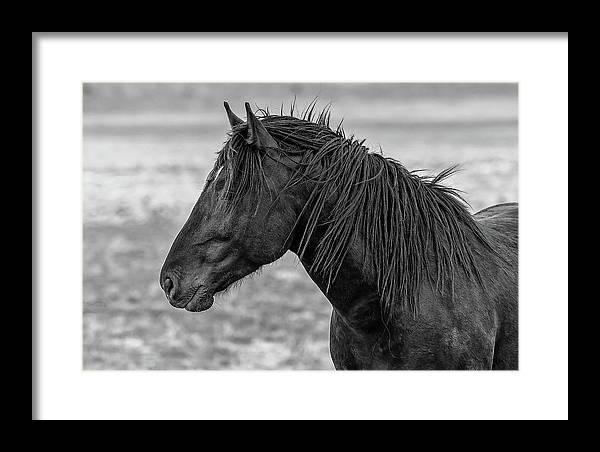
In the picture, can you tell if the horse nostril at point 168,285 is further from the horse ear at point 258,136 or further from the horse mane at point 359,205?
the horse ear at point 258,136

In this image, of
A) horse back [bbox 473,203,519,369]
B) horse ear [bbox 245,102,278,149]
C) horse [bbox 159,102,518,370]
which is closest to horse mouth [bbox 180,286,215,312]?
horse [bbox 159,102,518,370]

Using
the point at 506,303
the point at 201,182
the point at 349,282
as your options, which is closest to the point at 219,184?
the point at 349,282

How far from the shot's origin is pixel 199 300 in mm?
2809

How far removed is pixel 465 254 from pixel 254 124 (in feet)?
3.26

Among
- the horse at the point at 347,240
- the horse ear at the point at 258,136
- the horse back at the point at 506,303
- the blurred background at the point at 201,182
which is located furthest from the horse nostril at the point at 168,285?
the horse back at the point at 506,303

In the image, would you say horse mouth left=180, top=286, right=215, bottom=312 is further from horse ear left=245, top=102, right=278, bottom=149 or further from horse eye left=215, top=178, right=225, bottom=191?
horse ear left=245, top=102, right=278, bottom=149

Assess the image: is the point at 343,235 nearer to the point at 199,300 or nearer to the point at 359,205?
the point at 359,205

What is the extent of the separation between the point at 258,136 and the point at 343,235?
1.55 feet

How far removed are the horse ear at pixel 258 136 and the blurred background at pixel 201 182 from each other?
3.05 ft

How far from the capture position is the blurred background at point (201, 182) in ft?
14.2

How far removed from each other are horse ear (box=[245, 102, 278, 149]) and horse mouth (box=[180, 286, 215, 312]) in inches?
22.2
